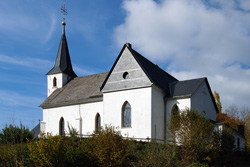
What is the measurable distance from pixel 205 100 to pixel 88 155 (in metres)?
17.3

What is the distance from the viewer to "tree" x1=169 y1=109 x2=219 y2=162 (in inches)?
872

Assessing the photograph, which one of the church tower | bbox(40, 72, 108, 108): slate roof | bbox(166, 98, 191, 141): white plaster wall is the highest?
the church tower

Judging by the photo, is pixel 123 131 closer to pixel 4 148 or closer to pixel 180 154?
pixel 180 154

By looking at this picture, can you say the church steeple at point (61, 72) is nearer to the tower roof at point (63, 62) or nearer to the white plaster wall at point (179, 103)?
the tower roof at point (63, 62)

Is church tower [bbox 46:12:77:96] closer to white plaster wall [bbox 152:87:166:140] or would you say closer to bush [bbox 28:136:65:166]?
white plaster wall [bbox 152:87:166:140]

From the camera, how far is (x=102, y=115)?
108ft

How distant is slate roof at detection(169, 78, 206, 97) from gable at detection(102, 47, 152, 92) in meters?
3.46

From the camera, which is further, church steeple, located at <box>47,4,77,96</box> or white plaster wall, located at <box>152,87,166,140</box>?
Result: church steeple, located at <box>47,4,77,96</box>

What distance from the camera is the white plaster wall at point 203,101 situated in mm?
30234

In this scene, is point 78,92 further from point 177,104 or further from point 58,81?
point 177,104

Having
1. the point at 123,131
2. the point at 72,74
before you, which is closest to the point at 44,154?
the point at 123,131

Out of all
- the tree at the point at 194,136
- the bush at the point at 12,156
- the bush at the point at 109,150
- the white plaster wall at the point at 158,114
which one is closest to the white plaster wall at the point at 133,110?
the white plaster wall at the point at 158,114

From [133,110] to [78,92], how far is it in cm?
983

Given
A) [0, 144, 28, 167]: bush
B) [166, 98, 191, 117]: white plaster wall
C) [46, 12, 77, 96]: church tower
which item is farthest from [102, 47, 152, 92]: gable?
[0, 144, 28, 167]: bush
